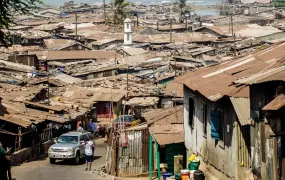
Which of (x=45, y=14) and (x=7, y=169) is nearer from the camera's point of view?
(x=7, y=169)

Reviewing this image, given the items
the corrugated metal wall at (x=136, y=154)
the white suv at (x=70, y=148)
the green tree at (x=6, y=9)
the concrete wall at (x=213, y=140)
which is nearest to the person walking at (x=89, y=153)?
the white suv at (x=70, y=148)

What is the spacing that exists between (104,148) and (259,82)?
20.6 m

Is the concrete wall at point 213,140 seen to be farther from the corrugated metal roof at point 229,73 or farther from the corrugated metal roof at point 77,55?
the corrugated metal roof at point 77,55

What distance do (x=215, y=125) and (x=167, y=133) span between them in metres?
6.02

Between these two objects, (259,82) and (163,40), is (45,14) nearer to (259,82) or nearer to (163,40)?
(163,40)

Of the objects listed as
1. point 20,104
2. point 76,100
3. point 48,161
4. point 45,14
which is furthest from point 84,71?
point 45,14

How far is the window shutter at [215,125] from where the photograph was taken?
62.8 ft

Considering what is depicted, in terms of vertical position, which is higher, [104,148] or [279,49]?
[279,49]

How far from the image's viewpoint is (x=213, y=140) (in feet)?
65.7

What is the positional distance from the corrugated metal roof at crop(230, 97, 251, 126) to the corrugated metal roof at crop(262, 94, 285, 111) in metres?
2.66

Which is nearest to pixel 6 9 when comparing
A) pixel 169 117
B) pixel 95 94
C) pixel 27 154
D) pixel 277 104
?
pixel 277 104

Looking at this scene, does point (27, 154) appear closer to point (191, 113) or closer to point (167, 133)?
point (167, 133)

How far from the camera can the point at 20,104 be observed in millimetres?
34406

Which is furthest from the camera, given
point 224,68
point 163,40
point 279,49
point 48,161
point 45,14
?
point 45,14
